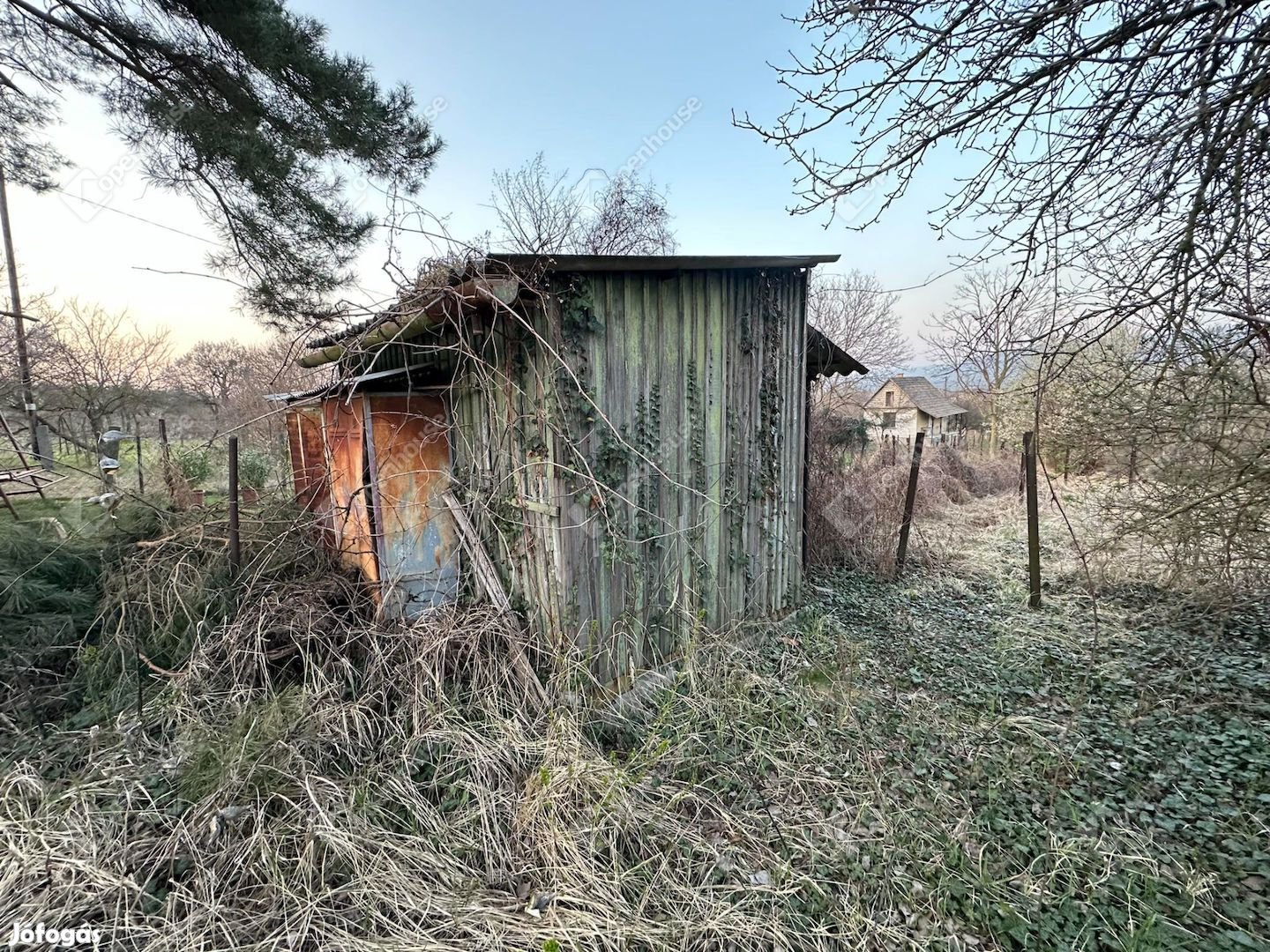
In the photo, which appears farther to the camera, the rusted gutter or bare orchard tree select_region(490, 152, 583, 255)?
bare orchard tree select_region(490, 152, 583, 255)

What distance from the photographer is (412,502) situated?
3.80m

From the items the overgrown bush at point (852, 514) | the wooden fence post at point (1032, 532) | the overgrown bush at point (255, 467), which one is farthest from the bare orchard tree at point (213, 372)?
the wooden fence post at point (1032, 532)

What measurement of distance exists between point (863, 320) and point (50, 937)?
1927cm

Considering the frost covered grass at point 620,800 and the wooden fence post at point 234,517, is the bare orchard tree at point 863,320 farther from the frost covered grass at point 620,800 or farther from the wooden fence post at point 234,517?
the wooden fence post at point 234,517

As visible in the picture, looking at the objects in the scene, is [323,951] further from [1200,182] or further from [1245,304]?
[1245,304]

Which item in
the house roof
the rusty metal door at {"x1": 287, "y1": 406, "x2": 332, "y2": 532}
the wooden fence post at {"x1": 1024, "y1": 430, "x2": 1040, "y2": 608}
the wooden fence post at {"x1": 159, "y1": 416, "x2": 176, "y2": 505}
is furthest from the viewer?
the house roof

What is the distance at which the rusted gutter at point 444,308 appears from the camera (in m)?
2.82

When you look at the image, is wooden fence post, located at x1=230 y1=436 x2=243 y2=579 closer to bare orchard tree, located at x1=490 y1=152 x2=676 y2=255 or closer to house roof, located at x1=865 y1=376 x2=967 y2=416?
bare orchard tree, located at x1=490 y1=152 x2=676 y2=255

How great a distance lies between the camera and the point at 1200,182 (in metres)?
2.78

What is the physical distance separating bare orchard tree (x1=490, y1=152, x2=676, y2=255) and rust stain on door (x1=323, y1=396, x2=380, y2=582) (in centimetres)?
1152

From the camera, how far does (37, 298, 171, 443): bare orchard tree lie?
31.3 feet

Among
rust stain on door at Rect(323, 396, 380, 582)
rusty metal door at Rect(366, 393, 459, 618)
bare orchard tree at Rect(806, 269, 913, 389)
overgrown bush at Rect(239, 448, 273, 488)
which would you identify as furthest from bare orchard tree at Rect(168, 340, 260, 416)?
bare orchard tree at Rect(806, 269, 913, 389)

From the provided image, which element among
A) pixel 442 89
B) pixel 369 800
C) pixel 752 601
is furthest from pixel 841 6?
pixel 369 800

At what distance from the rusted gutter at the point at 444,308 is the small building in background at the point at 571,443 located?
1 centimetres
